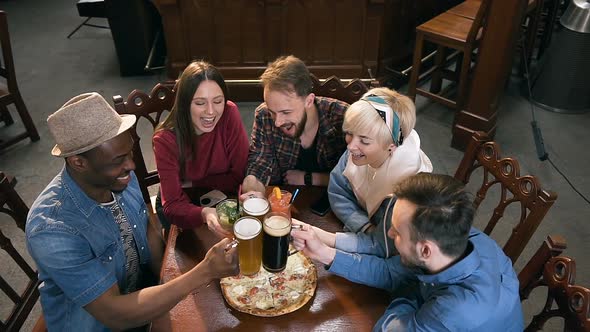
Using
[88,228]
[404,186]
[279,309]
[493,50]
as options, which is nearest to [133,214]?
[88,228]

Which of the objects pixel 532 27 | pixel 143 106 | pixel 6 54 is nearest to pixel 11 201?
pixel 143 106

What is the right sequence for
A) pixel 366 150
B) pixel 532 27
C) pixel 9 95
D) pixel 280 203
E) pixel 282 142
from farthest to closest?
pixel 532 27 → pixel 9 95 → pixel 282 142 → pixel 366 150 → pixel 280 203

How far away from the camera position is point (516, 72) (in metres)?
4.74

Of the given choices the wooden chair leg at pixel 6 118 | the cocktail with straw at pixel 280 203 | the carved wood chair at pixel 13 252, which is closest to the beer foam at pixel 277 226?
the cocktail with straw at pixel 280 203

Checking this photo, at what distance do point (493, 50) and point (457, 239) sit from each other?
8.01 feet

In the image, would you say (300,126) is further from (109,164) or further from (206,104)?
(109,164)

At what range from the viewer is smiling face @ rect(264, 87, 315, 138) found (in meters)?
1.97

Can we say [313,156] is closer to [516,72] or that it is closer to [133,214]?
[133,214]

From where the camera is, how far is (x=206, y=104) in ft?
6.39

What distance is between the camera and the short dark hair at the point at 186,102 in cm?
191

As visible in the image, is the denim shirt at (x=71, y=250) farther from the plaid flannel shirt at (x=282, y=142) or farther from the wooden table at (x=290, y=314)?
the plaid flannel shirt at (x=282, y=142)

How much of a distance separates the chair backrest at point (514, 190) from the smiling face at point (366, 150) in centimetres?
37

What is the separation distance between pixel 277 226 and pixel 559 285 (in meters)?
0.85

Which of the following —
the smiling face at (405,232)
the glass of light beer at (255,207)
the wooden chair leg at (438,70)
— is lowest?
the wooden chair leg at (438,70)
